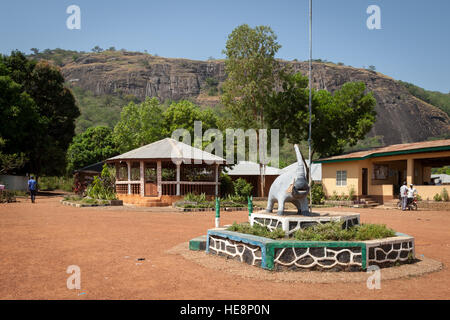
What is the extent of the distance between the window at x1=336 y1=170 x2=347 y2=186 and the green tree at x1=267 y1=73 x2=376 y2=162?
13.1 feet

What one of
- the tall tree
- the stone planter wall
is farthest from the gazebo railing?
the stone planter wall

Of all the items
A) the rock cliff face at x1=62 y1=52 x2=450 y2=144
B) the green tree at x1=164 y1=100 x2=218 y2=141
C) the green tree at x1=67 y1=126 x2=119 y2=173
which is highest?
the rock cliff face at x1=62 y1=52 x2=450 y2=144

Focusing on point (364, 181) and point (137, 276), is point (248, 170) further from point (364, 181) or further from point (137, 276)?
point (137, 276)

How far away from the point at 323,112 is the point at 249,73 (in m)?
6.98

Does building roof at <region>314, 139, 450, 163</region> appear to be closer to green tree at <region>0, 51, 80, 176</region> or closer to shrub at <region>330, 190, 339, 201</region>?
shrub at <region>330, 190, 339, 201</region>

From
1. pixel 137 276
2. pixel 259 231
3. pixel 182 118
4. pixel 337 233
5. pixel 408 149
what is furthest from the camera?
pixel 182 118

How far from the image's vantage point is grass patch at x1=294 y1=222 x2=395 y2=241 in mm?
6641

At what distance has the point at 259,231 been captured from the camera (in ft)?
23.7

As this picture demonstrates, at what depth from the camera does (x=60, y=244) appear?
27.8 feet

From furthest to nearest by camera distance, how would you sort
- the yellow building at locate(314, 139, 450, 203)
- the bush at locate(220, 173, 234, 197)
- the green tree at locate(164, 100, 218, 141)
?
the green tree at locate(164, 100, 218, 141), the bush at locate(220, 173, 234, 197), the yellow building at locate(314, 139, 450, 203)

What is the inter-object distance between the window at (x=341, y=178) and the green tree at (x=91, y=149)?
30098 millimetres

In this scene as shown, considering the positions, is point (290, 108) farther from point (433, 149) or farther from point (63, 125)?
point (63, 125)

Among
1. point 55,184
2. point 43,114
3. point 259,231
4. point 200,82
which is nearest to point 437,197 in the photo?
point 259,231
